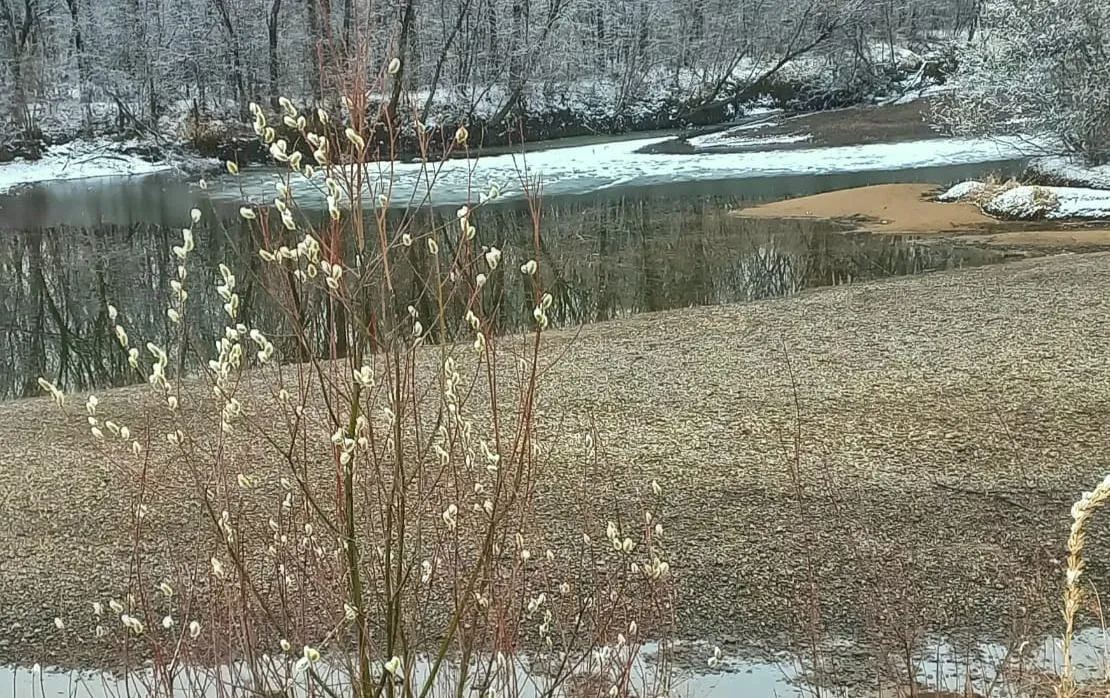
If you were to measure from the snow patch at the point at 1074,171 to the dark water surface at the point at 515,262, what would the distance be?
1991 millimetres

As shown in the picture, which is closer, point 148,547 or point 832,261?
point 148,547

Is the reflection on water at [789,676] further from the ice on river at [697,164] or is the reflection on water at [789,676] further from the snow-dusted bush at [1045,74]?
the ice on river at [697,164]

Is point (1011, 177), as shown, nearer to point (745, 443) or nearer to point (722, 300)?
point (722, 300)

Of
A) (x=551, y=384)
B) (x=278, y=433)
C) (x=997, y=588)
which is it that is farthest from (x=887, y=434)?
(x=278, y=433)

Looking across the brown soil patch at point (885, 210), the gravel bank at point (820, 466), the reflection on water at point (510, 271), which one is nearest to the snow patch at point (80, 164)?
the reflection on water at point (510, 271)

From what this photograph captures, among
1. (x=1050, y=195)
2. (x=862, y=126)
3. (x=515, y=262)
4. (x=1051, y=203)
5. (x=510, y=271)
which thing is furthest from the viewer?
(x=862, y=126)

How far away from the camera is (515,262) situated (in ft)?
49.1

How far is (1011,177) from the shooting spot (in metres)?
20.5

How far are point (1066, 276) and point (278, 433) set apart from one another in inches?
304

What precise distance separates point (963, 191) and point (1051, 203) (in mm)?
2409

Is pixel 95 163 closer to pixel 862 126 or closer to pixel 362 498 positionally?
pixel 862 126

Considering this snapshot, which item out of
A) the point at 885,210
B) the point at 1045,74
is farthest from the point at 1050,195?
the point at 1045,74

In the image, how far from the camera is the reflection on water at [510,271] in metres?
11.4

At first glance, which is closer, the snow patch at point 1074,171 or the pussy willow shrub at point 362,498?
the pussy willow shrub at point 362,498
